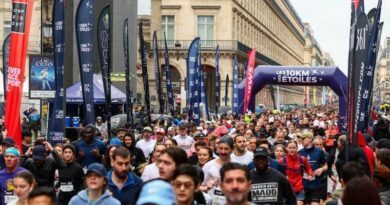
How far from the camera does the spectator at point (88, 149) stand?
1140 cm

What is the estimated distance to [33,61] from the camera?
25688 mm

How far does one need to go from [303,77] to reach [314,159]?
63.3 feet

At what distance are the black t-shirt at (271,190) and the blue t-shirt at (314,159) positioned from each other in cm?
383

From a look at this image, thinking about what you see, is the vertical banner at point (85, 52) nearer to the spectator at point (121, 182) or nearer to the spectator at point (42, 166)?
the spectator at point (42, 166)

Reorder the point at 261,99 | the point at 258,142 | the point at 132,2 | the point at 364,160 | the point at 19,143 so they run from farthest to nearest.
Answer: the point at 261,99
the point at 132,2
the point at 258,142
the point at 19,143
the point at 364,160

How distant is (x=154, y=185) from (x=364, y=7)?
8835 millimetres

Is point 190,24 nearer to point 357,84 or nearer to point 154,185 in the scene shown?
point 357,84

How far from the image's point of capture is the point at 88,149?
11500mm

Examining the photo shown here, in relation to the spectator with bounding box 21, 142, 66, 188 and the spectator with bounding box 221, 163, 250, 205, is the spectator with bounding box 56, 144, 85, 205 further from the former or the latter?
the spectator with bounding box 221, 163, 250, 205

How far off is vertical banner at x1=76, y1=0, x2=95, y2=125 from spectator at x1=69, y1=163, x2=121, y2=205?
998 centimetres

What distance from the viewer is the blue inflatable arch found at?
30047mm

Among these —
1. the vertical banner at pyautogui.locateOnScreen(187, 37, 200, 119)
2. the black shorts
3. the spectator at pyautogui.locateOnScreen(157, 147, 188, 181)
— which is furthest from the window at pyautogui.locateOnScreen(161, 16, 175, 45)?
the spectator at pyautogui.locateOnScreen(157, 147, 188, 181)

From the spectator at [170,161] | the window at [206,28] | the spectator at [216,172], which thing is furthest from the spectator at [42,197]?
the window at [206,28]

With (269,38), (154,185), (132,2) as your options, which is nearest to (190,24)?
(132,2)
